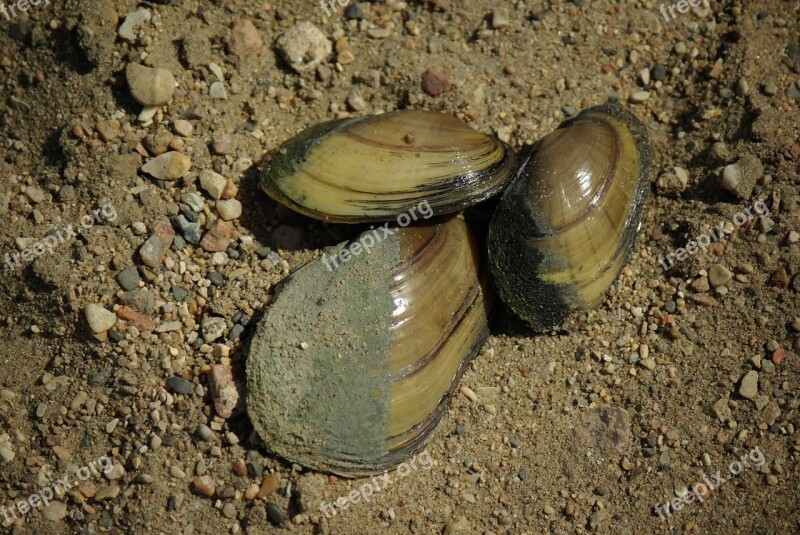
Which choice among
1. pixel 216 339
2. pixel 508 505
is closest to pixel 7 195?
pixel 216 339

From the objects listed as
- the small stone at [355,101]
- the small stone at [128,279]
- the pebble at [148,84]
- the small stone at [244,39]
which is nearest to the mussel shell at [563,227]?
the small stone at [355,101]

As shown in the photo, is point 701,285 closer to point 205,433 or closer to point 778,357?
point 778,357

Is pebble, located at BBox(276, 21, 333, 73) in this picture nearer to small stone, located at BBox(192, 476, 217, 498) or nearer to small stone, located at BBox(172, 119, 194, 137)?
small stone, located at BBox(172, 119, 194, 137)

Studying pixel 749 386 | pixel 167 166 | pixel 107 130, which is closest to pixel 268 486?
pixel 167 166

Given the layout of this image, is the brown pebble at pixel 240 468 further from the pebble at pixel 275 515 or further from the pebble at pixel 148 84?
the pebble at pixel 148 84

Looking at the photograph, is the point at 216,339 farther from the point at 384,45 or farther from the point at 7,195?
the point at 384,45

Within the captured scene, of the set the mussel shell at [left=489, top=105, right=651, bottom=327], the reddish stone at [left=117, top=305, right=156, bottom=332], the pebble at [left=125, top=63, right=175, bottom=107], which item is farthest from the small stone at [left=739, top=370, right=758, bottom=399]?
the pebble at [left=125, top=63, right=175, bottom=107]

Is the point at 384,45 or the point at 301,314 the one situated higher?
the point at 384,45
